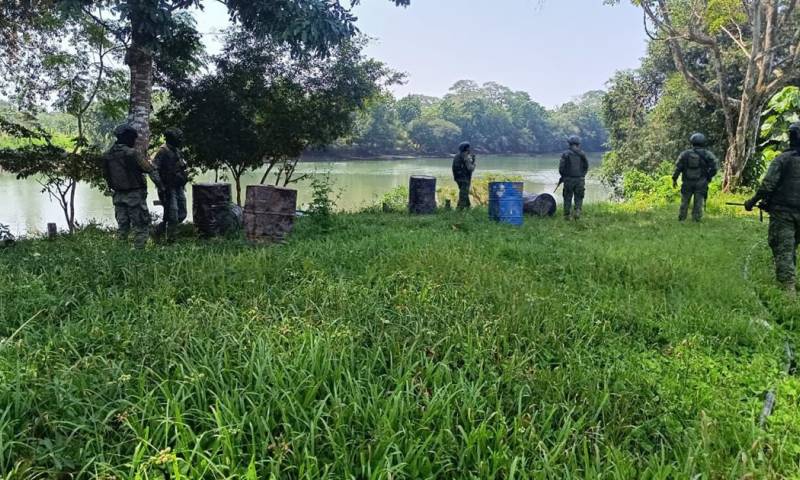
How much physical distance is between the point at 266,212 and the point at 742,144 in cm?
1190

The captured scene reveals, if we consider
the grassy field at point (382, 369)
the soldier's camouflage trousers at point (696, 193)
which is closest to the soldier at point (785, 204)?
the grassy field at point (382, 369)

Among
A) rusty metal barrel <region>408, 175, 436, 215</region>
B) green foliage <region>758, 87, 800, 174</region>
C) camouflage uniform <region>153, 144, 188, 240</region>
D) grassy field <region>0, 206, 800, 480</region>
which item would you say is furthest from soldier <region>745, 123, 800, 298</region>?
green foliage <region>758, 87, 800, 174</region>

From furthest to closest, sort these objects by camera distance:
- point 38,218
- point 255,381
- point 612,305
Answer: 1. point 38,218
2. point 612,305
3. point 255,381

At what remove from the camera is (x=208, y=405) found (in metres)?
2.21

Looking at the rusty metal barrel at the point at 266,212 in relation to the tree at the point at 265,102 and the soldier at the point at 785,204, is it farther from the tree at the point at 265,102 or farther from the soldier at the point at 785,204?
the soldier at the point at 785,204

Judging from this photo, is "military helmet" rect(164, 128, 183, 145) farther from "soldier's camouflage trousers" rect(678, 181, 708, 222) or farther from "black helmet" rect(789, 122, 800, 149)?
"soldier's camouflage trousers" rect(678, 181, 708, 222)

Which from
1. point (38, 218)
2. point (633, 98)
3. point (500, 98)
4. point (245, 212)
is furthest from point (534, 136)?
point (245, 212)

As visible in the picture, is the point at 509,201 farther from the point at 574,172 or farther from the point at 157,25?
the point at 157,25

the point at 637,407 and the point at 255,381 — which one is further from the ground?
the point at 255,381

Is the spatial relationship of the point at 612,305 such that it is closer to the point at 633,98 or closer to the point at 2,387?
the point at 2,387

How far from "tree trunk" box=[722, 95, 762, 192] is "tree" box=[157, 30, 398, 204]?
8601 mm

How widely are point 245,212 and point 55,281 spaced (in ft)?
8.11

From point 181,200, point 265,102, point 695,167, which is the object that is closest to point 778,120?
point 695,167

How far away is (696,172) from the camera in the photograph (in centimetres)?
908
